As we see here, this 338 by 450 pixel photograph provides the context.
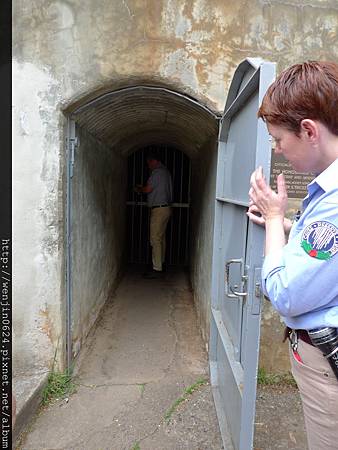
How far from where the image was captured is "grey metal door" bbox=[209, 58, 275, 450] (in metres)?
1.69

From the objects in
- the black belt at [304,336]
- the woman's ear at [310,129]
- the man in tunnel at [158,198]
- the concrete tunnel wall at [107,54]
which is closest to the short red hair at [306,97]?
the woman's ear at [310,129]

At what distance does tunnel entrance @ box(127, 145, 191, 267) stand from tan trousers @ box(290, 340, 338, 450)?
6377mm

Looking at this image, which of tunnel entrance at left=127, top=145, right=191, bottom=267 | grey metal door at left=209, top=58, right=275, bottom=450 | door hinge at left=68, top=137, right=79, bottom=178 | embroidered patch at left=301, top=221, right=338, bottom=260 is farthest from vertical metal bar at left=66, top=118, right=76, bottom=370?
tunnel entrance at left=127, top=145, right=191, bottom=267

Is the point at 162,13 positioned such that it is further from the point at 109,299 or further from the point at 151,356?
the point at 109,299

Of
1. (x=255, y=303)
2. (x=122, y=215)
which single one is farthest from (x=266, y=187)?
(x=122, y=215)

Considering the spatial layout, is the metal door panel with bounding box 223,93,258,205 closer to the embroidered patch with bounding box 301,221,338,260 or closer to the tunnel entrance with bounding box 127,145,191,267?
the embroidered patch with bounding box 301,221,338,260

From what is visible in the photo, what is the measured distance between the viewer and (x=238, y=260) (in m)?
1.98

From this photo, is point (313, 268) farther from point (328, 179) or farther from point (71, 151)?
point (71, 151)

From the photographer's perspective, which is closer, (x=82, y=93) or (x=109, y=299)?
(x=82, y=93)

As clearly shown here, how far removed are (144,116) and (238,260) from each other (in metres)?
2.86

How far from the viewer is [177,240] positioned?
8125mm

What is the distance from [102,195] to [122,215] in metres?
2.17

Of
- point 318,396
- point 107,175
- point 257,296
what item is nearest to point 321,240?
point 318,396

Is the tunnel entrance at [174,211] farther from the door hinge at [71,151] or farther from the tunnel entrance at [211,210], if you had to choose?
the door hinge at [71,151]
